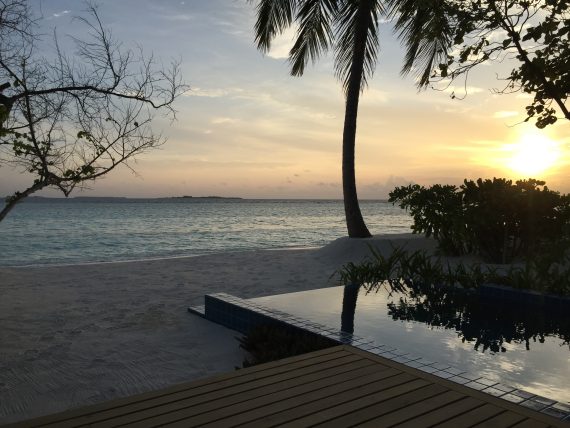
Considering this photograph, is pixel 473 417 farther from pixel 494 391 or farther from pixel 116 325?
pixel 116 325

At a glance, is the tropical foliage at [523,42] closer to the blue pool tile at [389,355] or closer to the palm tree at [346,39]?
the blue pool tile at [389,355]

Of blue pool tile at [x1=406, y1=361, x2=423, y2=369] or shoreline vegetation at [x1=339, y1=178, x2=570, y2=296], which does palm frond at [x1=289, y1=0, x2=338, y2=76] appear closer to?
shoreline vegetation at [x1=339, y1=178, x2=570, y2=296]

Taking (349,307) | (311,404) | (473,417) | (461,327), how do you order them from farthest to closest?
(349,307) → (461,327) → (311,404) → (473,417)

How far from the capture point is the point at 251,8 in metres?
13.8

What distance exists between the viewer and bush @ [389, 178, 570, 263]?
32.9ft

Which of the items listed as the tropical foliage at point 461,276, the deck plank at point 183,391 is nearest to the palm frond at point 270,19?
the tropical foliage at point 461,276

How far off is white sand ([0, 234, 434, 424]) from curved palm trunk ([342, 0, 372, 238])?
140 cm

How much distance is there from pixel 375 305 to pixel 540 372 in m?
2.91

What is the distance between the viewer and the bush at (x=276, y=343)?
4.61 m

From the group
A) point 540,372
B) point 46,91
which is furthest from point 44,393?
point 540,372

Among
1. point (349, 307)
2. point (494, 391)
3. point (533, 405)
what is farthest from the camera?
point (349, 307)

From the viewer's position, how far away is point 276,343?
4.96 metres

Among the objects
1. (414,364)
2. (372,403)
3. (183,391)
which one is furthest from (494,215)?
(183,391)

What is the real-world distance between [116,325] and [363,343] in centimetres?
382
